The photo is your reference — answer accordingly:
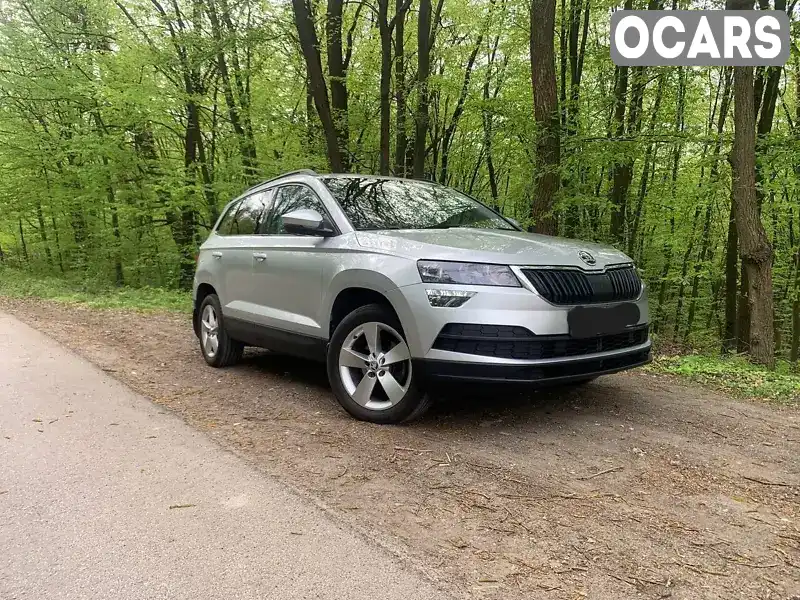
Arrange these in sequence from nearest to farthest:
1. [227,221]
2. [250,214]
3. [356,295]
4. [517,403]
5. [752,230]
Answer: [356,295], [517,403], [250,214], [227,221], [752,230]

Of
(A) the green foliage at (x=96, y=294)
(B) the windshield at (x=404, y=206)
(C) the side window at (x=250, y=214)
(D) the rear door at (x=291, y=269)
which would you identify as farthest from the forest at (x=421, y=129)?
(D) the rear door at (x=291, y=269)

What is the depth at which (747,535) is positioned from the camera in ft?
8.54

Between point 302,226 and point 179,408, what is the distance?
5.66 ft

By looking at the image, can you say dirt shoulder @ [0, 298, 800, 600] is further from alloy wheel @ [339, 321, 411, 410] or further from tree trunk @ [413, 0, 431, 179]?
tree trunk @ [413, 0, 431, 179]

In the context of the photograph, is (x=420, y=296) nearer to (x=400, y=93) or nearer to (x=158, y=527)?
(x=158, y=527)

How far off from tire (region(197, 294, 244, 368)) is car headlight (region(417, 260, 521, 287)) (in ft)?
9.93

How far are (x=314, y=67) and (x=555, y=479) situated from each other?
30.1 ft

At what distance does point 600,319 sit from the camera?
3.88 metres

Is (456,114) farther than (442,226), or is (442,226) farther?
(456,114)

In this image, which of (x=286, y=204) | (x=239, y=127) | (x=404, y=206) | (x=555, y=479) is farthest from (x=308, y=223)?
(x=239, y=127)

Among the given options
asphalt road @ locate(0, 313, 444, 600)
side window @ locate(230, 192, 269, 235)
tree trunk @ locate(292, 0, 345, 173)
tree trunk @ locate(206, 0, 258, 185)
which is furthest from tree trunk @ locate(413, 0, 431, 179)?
asphalt road @ locate(0, 313, 444, 600)

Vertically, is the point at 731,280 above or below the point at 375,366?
below

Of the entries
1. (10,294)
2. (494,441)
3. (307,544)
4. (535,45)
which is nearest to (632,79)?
(535,45)

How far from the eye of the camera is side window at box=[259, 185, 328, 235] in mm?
5023
